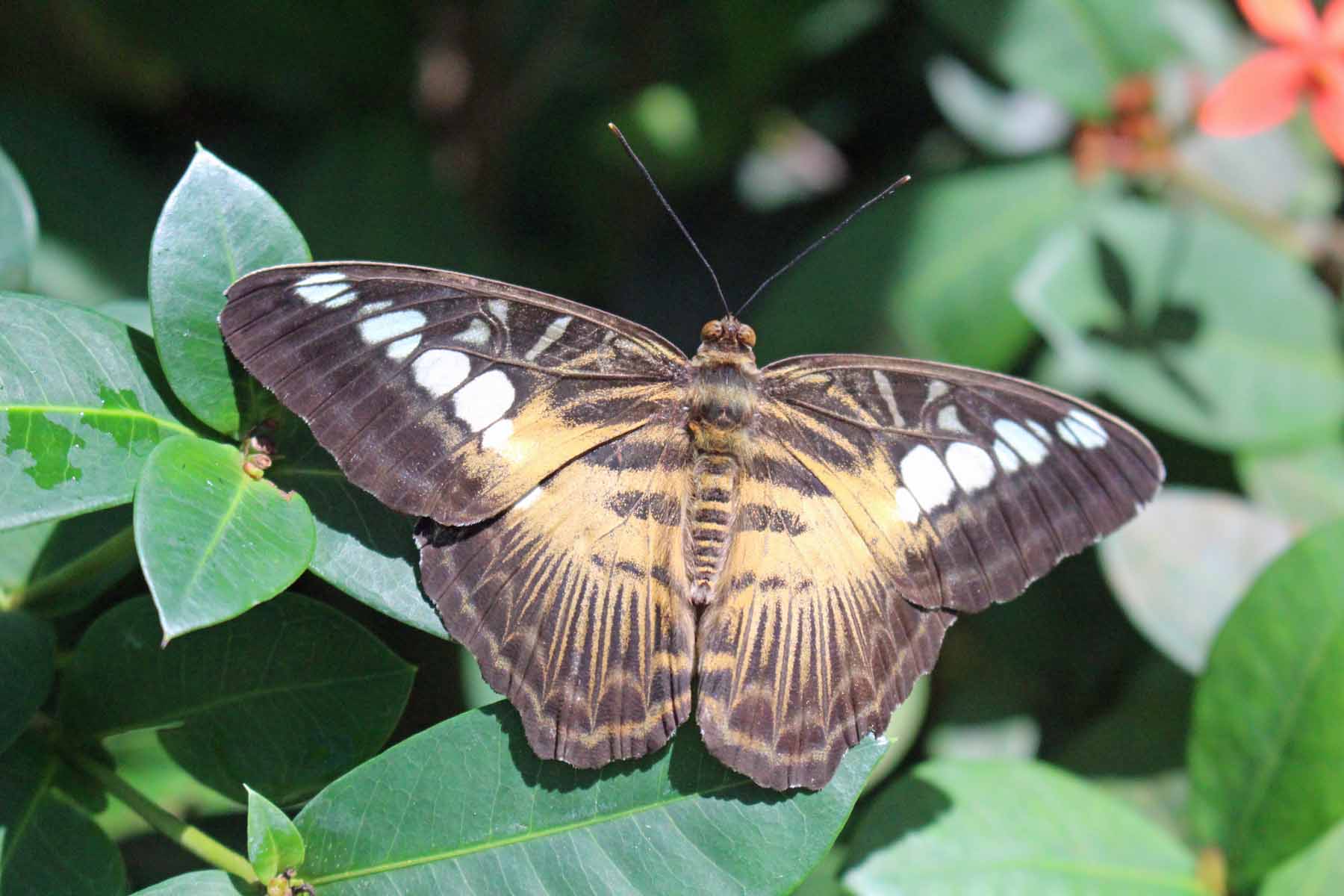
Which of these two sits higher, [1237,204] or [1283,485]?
[1237,204]

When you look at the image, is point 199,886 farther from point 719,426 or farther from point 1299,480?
point 1299,480

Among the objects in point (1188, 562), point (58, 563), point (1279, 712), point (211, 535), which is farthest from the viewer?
point (1188, 562)

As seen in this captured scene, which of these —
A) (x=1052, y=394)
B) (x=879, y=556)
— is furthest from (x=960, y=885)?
(x=1052, y=394)

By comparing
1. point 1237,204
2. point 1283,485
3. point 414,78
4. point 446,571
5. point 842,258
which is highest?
point 414,78

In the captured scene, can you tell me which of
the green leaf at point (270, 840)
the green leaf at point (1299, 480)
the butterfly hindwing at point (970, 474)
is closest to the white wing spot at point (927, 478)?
the butterfly hindwing at point (970, 474)

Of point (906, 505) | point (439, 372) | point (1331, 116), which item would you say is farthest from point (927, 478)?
point (1331, 116)

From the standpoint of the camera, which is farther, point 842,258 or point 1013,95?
point 1013,95

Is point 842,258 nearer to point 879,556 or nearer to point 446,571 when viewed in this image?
point 879,556

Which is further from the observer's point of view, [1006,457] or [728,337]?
[728,337]
